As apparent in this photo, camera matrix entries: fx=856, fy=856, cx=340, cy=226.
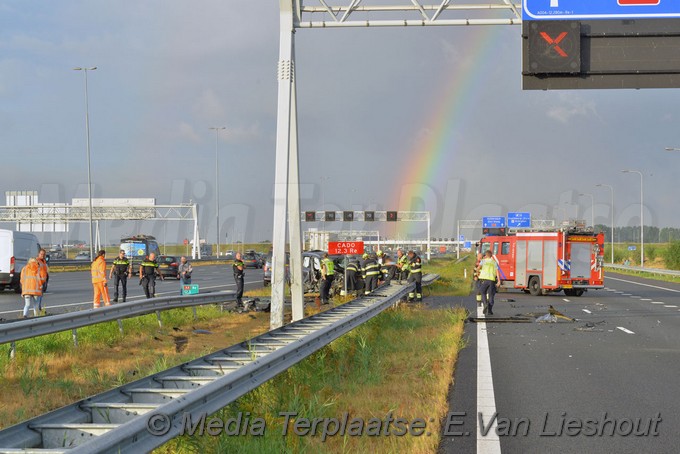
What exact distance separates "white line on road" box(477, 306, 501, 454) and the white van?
22140 millimetres

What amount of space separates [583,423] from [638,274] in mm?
62783

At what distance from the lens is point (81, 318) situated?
1372 cm

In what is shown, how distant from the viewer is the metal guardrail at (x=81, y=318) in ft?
37.7

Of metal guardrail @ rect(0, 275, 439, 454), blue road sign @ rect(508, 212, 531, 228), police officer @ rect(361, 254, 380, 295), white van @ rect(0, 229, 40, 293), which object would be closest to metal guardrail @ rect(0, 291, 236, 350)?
metal guardrail @ rect(0, 275, 439, 454)

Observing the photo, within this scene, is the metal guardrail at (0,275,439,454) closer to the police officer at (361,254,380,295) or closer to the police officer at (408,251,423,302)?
the police officer at (408,251,423,302)

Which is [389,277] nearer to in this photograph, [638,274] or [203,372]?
[203,372]

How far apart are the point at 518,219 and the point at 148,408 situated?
80429 mm

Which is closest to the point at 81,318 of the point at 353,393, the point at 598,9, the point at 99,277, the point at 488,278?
the point at 353,393

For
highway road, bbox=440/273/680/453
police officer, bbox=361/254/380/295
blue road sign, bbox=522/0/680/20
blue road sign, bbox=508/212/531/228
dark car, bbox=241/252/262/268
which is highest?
blue road sign, bbox=522/0/680/20

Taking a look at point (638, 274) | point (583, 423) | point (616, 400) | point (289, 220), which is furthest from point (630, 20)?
point (638, 274)

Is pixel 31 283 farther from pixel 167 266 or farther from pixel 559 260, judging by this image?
pixel 167 266

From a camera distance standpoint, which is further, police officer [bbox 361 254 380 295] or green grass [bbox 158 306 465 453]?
police officer [bbox 361 254 380 295]

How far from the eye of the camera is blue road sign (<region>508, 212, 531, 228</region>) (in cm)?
8394

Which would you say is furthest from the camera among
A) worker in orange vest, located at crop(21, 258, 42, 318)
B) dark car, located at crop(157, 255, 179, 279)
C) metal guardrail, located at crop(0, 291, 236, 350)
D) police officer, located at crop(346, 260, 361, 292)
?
dark car, located at crop(157, 255, 179, 279)
